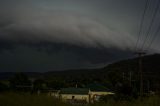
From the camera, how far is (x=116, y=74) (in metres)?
104

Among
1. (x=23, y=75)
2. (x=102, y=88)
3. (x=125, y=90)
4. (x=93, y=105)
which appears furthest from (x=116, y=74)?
(x=93, y=105)

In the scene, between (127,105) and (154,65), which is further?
(154,65)

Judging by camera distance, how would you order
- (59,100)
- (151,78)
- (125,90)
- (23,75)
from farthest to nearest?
1. (151,78)
2. (23,75)
3. (125,90)
4. (59,100)

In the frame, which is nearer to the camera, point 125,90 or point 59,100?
point 59,100

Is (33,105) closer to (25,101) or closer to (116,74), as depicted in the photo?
(25,101)

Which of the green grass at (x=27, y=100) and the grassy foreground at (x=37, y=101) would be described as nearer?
the grassy foreground at (x=37, y=101)

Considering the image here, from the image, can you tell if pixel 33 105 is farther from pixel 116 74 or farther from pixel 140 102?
pixel 116 74

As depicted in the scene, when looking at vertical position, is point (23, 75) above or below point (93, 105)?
above

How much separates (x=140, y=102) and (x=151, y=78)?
293ft

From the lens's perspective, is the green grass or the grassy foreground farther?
the green grass

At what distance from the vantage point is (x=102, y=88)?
8456 cm

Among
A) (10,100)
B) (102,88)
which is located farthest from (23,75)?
(10,100)

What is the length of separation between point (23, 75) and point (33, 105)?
61411mm

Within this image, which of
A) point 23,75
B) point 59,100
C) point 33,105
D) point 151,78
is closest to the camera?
point 33,105
